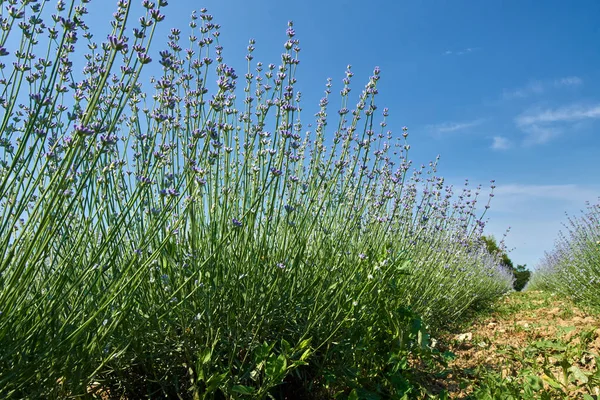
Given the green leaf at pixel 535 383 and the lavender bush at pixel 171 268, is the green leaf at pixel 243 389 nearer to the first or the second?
the lavender bush at pixel 171 268

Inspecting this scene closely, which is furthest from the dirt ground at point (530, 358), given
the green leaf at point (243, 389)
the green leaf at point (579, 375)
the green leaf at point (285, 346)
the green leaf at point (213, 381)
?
the green leaf at point (213, 381)

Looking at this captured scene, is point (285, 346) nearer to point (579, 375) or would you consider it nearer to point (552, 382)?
point (552, 382)

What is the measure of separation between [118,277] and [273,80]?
4.63 feet

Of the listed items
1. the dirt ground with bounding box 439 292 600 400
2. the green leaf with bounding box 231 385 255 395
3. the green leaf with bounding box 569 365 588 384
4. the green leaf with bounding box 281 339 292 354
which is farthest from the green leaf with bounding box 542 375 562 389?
the green leaf with bounding box 231 385 255 395

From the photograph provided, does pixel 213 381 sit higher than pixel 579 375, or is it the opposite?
pixel 579 375

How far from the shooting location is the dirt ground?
2848 millimetres

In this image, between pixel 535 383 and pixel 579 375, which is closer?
pixel 535 383

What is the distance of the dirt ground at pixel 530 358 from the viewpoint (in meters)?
2.85

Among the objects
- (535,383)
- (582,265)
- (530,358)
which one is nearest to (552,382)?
(535,383)

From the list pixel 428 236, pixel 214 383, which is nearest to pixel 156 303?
pixel 214 383

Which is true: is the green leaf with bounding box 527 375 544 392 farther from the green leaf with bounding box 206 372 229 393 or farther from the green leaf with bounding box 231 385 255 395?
the green leaf with bounding box 206 372 229 393

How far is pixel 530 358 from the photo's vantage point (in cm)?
357

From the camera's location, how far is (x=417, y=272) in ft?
14.5

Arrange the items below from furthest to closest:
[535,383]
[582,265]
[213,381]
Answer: [582,265] → [535,383] → [213,381]
